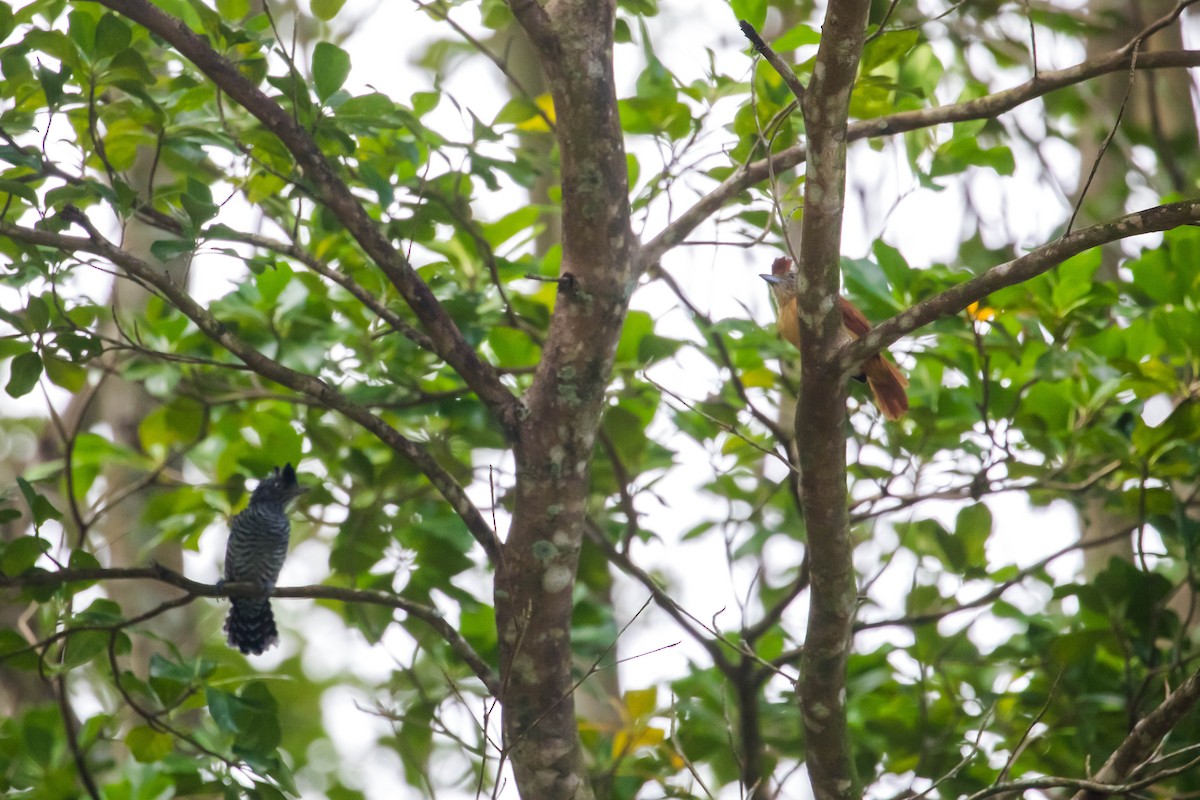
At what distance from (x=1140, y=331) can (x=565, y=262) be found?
5.94 ft

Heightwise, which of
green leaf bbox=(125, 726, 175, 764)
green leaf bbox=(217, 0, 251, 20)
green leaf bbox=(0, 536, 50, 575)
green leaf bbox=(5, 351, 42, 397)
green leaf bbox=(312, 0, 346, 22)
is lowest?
green leaf bbox=(125, 726, 175, 764)

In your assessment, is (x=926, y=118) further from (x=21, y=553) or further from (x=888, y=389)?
(x=21, y=553)

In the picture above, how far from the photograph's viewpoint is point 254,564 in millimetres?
4113

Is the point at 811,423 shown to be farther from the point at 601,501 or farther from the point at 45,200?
the point at 45,200

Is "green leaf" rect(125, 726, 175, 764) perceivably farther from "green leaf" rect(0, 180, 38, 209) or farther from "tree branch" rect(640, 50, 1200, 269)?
"tree branch" rect(640, 50, 1200, 269)

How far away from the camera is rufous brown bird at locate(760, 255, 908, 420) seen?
3154mm

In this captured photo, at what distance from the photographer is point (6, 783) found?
10.3 feet

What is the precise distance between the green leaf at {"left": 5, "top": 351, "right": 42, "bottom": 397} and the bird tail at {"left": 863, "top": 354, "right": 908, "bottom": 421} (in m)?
2.16

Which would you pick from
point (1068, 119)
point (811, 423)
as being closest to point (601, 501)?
point (811, 423)

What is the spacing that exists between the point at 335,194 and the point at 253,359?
15.9 inches

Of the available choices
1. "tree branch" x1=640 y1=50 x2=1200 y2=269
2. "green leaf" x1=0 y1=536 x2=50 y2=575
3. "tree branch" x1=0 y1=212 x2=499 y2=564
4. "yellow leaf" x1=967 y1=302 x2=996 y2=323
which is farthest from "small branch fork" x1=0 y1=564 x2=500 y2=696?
"yellow leaf" x1=967 y1=302 x2=996 y2=323

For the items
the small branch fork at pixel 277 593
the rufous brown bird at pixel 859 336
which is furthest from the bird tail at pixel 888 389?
the small branch fork at pixel 277 593

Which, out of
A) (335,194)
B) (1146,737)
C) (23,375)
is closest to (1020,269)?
(1146,737)

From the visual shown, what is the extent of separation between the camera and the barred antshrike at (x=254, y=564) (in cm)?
389
